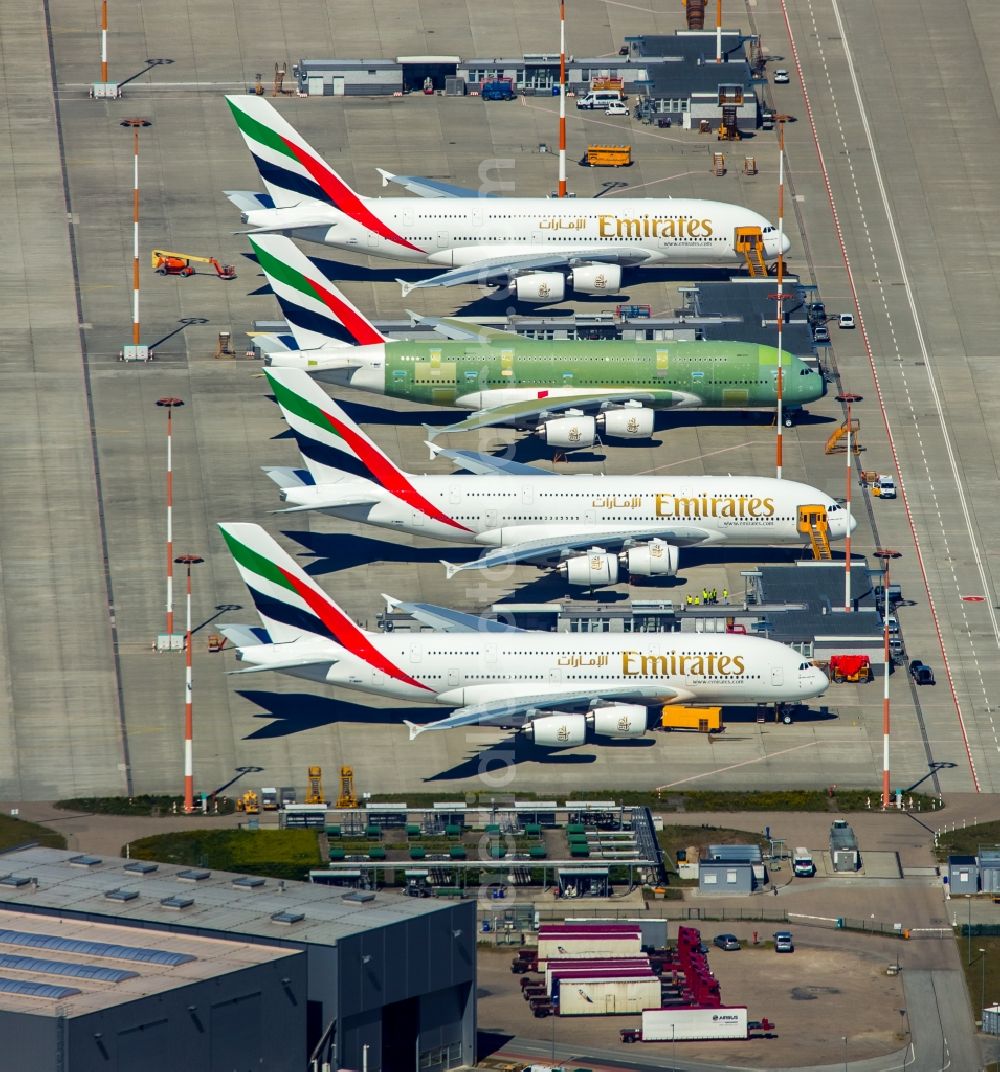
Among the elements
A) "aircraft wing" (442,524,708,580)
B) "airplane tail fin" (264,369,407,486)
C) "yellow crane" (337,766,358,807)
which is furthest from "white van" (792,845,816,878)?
"airplane tail fin" (264,369,407,486)

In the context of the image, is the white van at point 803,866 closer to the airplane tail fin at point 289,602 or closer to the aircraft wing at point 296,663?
the airplane tail fin at point 289,602

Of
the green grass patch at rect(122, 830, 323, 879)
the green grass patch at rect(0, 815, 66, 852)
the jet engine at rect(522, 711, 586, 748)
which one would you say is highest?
the jet engine at rect(522, 711, 586, 748)

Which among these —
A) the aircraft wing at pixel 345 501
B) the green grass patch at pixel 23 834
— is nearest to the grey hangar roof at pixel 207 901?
the green grass patch at pixel 23 834

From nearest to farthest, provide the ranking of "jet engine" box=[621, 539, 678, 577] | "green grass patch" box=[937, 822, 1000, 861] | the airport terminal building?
the airport terminal building, "green grass patch" box=[937, 822, 1000, 861], "jet engine" box=[621, 539, 678, 577]

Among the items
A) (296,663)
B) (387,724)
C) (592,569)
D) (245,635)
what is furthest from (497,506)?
(245,635)

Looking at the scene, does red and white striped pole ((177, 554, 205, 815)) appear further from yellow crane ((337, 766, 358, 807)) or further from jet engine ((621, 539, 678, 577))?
jet engine ((621, 539, 678, 577))

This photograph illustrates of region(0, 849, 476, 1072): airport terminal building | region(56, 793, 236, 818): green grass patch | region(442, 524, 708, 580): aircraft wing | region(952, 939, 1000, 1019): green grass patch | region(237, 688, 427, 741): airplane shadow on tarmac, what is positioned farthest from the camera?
region(442, 524, 708, 580): aircraft wing

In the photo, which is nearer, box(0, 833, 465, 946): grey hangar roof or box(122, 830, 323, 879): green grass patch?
box(0, 833, 465, 946): grey hangar roof
